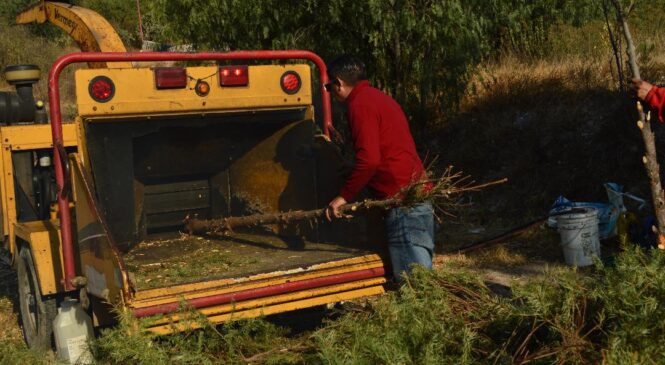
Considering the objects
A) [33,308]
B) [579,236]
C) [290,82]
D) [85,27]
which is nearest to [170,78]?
[290,82]

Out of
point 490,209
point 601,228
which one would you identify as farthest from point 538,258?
point 490,209

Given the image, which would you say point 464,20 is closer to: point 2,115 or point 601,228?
point 601,228

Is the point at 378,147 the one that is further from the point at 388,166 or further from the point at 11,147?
the point at 11,147

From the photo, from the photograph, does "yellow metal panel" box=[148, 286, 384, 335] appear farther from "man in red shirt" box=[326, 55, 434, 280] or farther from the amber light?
the amber light

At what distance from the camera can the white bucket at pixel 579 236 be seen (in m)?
7.51

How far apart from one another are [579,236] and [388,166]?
3228mm

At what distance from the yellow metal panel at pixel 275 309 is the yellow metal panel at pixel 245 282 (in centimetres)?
14

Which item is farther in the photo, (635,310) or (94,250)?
(94,250)

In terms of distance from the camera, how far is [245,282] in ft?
15.8

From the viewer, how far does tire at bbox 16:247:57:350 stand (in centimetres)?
573

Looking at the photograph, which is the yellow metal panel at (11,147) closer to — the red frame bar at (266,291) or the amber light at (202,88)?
the amber light at (202,88)

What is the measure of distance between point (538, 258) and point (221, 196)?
328cm

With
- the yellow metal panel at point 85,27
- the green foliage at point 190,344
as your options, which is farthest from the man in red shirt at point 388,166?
the yellow metal panel at point 85,27

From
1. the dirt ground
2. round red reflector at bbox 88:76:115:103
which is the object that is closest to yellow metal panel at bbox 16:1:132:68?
round red reflector at bbox 88:76:115:103
